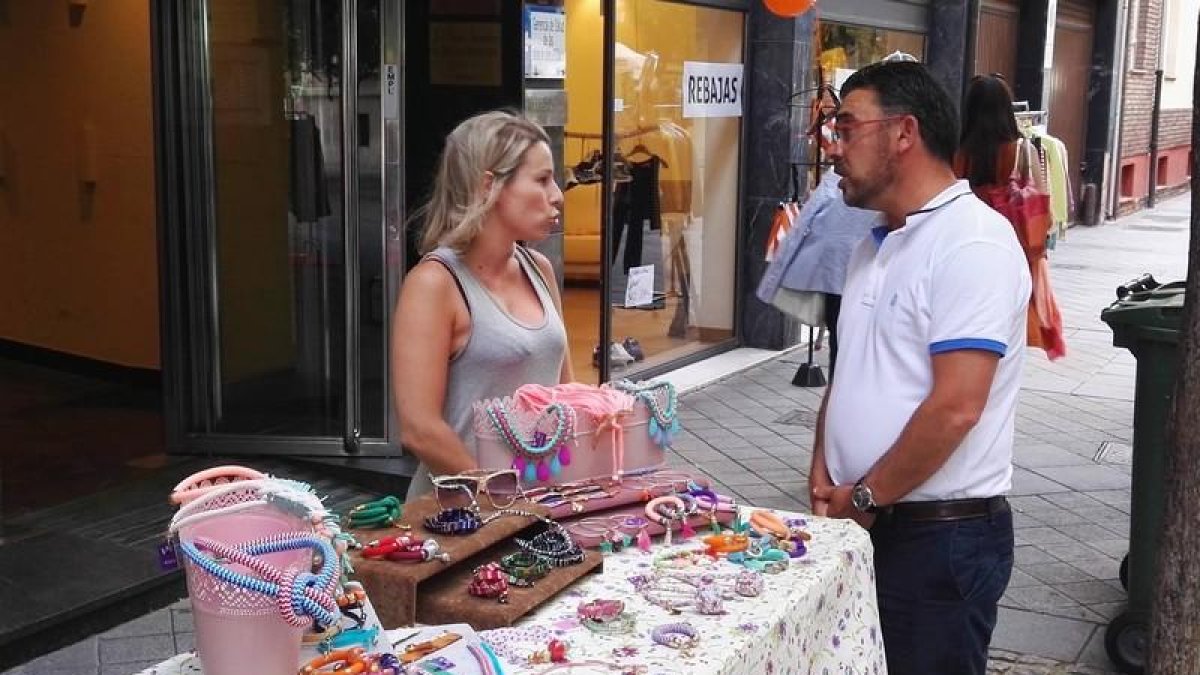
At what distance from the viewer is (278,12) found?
19.5 ft

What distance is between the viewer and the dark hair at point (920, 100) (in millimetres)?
2736

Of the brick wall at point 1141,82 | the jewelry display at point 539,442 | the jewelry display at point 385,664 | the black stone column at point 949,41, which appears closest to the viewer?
the jewelry display at point 385,664

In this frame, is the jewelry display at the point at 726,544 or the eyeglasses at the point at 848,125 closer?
the jewelry display at the point at 726,544

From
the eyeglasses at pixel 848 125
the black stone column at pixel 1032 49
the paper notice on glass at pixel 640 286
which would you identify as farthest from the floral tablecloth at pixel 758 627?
the black stone column at pixel 1032 49

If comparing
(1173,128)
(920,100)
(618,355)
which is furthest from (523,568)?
(1173,128)

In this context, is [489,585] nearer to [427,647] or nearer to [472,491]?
[427,647]

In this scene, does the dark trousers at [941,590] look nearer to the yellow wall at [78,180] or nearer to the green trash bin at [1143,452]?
the green trash bin at [1143,452]

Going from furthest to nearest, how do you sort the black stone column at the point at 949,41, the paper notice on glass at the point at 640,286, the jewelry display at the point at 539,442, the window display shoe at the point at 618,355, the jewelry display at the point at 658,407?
the black stone column at the point at 949,41, the paper notice on glass at the point at 640,286, the window display shoe at the point at 618,355, the jewelry display at the point at 658,407, the jewelry display at the point at 539,442

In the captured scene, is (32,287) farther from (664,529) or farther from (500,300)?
(664,529)

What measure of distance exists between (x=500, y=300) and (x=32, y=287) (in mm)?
6880

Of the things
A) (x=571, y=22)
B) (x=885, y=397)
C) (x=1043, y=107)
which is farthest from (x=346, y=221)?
(x=1043, y=107)

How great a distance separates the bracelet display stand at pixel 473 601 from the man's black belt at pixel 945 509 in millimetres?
970

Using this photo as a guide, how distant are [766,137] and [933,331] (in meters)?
6.91

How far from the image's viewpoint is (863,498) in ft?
9.04
